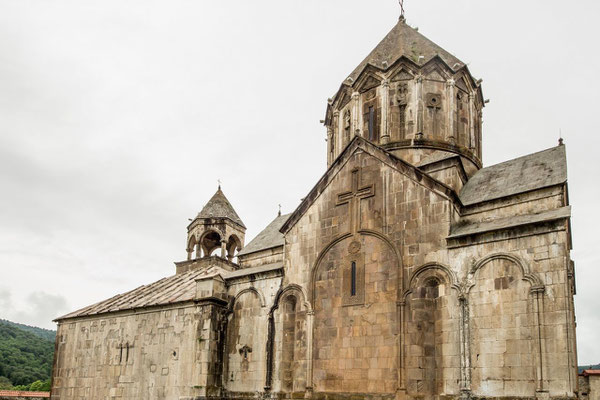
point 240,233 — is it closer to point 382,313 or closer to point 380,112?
point 380,112

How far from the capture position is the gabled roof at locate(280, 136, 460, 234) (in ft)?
45.3

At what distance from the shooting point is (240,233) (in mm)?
27438

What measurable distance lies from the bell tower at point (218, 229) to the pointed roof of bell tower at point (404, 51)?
10.6 meters

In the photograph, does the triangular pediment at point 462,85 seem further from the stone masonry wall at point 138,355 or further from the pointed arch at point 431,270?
the stone masonry wall at point 138,355

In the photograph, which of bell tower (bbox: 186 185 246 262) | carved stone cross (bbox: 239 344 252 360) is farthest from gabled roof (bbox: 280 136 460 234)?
bell tower (bbox: 186 185 246 262)

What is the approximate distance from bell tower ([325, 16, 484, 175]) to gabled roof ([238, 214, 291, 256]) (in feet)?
12.6

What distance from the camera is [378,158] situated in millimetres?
15039

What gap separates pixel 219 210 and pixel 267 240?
7.91 m

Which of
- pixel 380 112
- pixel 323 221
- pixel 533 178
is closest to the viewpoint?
pixel 533 178

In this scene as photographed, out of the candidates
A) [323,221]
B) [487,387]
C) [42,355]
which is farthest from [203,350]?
[42,355]

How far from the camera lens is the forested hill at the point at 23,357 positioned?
2201 inches

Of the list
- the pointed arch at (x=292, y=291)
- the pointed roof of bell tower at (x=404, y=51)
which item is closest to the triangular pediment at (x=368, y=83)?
the pointed roof of bell tower at (x=404, y=51)

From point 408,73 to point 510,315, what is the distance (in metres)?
9.30

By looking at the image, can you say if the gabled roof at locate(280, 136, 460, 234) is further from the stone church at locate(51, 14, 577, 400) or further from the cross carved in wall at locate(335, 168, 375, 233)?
the cross carved in wall at locate(335, 168, 375, 233)
